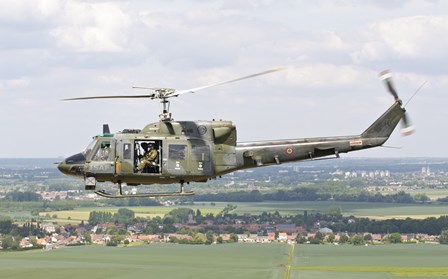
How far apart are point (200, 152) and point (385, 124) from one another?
8.61 meters

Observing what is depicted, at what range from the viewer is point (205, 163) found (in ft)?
120

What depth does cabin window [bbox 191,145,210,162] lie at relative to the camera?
36.4 m

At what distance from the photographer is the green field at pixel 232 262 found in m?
106

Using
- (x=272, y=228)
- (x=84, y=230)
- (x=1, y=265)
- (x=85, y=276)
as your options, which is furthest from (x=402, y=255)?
(x=84, y=230)

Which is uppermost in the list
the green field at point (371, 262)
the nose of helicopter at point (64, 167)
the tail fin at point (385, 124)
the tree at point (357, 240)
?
the tail fin at point (385, 124)

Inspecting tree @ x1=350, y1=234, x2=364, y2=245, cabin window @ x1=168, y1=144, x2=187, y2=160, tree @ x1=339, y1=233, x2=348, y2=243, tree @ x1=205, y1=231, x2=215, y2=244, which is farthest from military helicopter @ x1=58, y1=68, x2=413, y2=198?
tree @ x1=339, y1=233, x2=348, y2=243

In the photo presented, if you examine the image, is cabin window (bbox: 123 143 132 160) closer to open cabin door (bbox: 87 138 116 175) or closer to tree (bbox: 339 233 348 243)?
open cabin door (bbox: 87 138 116 175)

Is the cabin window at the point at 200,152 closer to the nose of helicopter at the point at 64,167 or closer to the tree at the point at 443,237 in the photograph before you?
the nose of helicopter at the point at 64,167

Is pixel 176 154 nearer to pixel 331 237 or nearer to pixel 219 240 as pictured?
pixel 219 240

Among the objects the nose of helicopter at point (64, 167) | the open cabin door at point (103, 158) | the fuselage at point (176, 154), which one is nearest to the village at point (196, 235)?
the fuselage at point (176, 154)

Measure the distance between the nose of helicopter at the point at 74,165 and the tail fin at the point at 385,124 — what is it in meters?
12.4

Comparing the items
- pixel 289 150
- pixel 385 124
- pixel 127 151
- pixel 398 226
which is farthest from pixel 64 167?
pixel 398 226

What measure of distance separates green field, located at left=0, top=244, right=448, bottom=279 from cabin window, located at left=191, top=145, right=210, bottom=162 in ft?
219

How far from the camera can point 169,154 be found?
3619cm
